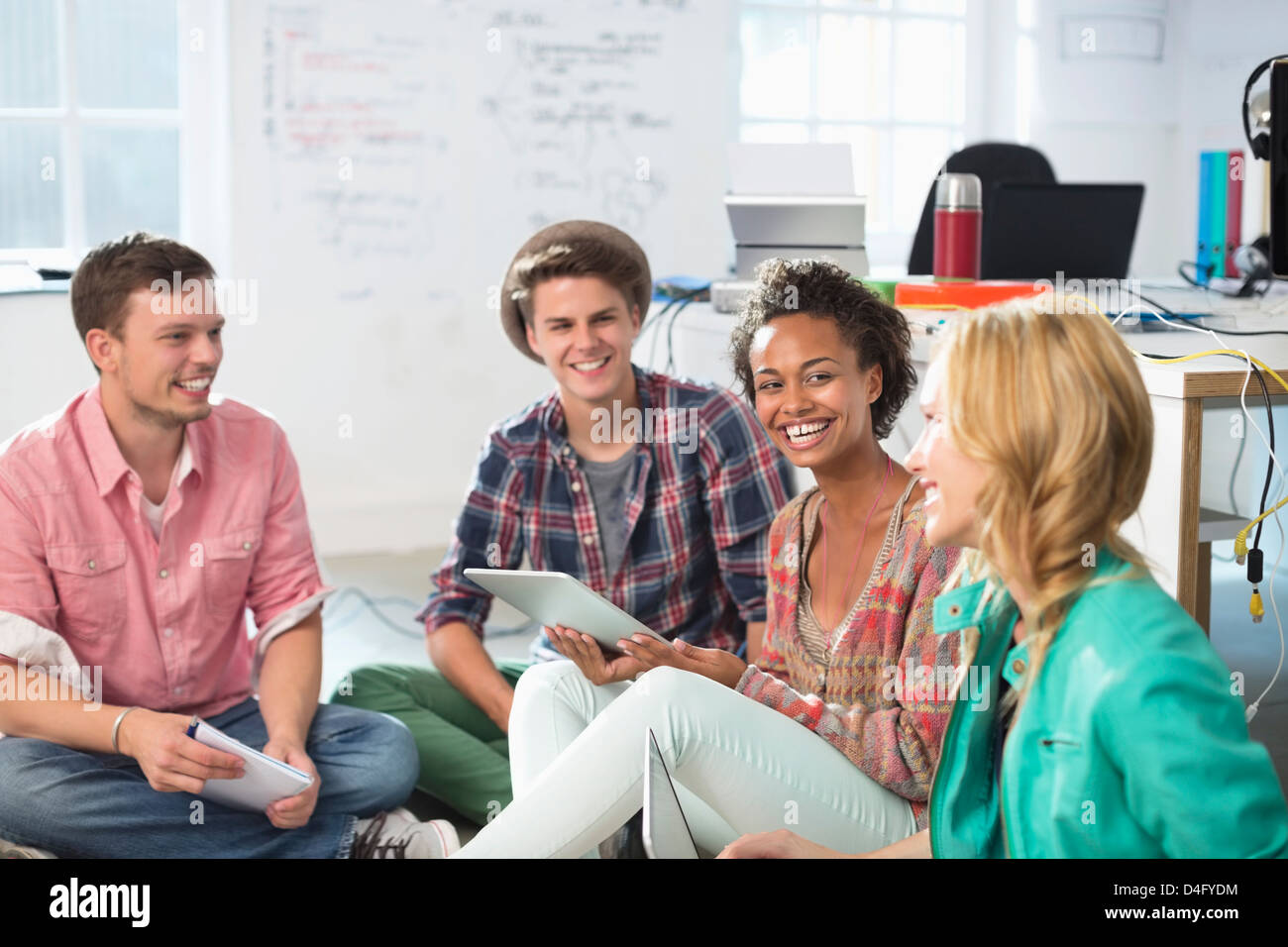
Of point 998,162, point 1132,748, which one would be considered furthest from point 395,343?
point 1132,748

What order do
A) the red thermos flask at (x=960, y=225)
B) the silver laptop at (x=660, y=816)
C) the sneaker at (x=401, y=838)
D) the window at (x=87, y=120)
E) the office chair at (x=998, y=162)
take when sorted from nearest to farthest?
the silver laptop at (x=660, y=816) → the sneaker at (x=401, y=838) → the red thermos flask at (x=960, y=225) → the office chair at (x=998, y=162) → the window at (x=87, y=120)

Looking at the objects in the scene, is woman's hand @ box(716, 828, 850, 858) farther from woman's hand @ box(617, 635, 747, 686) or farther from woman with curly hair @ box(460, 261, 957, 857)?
woman's hand @ box(617, 635, 747, 686)

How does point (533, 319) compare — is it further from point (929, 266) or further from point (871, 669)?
point (929, 266)

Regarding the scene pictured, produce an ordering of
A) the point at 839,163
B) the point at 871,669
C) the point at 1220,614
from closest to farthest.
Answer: the point at 871,669 → the point at 839,163 → the point at 1220,614

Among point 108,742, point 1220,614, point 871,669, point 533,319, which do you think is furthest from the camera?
point 1220,614

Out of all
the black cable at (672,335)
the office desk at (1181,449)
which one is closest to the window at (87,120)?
the black cable at (672,335)

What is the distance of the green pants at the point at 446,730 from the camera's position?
2.04 metres

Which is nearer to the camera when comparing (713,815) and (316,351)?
(713,815)

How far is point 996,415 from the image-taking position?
105 cm

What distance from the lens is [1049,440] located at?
1.04 metres

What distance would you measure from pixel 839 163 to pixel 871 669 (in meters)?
1.46

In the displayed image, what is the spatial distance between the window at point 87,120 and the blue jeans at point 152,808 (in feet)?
8.09

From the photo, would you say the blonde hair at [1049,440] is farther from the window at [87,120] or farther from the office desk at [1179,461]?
the window at [87,120]

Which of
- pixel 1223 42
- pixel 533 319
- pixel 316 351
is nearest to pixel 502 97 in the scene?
pixel 316 351
